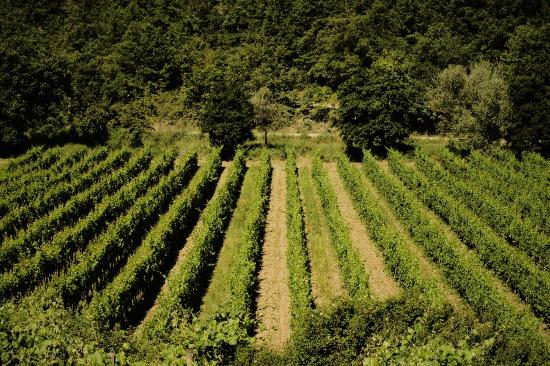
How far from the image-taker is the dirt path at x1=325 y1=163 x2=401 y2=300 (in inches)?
797

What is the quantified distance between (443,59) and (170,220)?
138ft

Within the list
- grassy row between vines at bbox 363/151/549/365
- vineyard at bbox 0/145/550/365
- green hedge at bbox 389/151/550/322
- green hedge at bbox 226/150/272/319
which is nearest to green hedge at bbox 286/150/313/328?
vineyard at bbox 0/145/550/365

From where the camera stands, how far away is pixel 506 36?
56.8m

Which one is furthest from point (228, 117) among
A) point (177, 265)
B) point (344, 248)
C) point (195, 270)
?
point (195, 270)

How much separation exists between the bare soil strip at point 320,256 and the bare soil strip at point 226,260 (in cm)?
409

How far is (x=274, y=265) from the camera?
22141mm

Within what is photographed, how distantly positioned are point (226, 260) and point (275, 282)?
→ 128 inches

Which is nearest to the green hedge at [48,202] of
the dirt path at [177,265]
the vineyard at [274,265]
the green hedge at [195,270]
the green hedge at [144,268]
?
the vineyard at [274,265]

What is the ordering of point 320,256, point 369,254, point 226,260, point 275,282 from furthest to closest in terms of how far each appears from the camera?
point 369,254 → point 320,256 → point 226,260 → point 275,282

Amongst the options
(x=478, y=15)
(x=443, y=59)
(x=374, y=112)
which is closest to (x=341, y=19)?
(x=443, y=59)

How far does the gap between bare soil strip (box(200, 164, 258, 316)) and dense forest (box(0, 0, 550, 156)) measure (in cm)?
1147

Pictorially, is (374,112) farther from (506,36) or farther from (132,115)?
(506,36)

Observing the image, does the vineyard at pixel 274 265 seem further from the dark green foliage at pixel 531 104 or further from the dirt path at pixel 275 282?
the dark green foliage at pixel 531 104

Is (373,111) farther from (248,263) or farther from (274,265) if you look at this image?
(248,263)
